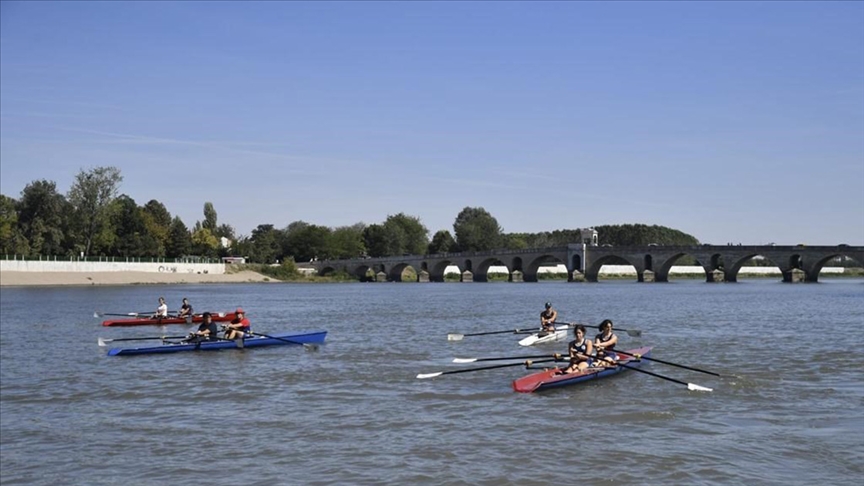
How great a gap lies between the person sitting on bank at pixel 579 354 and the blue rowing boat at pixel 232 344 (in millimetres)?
10425

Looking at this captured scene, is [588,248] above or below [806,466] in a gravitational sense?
above

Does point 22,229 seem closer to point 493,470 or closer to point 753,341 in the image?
point 753,341

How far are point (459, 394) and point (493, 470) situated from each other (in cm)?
633

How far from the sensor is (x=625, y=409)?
54.9 ft

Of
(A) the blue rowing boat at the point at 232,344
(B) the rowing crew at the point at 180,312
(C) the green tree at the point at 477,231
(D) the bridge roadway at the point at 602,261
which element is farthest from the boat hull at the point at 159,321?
(C) the green tree at the point at 477,231

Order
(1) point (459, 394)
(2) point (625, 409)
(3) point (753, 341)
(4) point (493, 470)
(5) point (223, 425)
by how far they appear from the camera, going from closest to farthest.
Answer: (4) point (493, 470) < (5) point (223, 425) < (2) point (625, 409) < (1) point (459, 394) < (3) point (753, 341)

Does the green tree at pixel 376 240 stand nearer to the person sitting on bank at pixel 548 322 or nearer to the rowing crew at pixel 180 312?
the rowing crew at pixel 180 312

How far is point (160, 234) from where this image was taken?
120938 mm

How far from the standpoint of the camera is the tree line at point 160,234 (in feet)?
337

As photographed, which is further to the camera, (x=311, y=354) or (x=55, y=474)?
(x=311, y=354)

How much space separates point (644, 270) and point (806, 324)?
76382mm

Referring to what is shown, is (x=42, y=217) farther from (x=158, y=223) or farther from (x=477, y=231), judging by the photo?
(x=477, y=231)

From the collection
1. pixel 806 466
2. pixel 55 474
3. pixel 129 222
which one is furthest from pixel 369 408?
pixel 129 222

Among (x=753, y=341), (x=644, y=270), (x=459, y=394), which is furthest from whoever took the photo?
(x=644, y=270)
